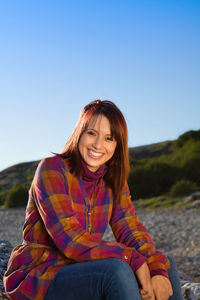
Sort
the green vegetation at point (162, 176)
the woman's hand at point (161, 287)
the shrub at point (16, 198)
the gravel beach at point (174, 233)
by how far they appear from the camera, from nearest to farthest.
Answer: the woman's hand at point (161, 287), the gravel beach at point (174, 233), the green vegetation at point (162, 176), the shrub at point (16, 198)

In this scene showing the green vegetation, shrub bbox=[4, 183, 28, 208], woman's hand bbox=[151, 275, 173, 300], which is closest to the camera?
woman's hand bbox=[151, 275, 173, 300]

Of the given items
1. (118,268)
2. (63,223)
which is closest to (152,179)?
(63,223)

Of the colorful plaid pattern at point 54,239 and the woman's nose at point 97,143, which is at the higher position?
the woman's nose at point 97,143

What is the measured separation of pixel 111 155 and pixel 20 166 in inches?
968

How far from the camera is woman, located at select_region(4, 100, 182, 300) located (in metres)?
2.15

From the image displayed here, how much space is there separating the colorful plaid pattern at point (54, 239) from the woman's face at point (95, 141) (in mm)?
144

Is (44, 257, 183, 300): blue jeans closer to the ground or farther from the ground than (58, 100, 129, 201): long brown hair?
closer to the ground

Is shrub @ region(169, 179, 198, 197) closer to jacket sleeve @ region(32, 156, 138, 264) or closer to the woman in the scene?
the woman

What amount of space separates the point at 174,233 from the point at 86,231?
23.2ft

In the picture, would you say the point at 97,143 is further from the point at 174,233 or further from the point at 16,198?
the point at 16,198

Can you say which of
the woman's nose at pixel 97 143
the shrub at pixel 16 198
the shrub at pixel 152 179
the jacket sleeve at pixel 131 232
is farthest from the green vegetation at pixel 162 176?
the woman's nose at pixel 97 143

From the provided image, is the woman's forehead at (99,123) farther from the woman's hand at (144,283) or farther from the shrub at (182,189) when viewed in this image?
the shrub at (182,189)

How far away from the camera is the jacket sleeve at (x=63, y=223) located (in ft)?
7.30

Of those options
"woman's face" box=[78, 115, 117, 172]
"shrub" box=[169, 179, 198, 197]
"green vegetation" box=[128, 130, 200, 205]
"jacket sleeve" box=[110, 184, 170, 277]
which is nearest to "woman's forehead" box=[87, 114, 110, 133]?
"woman's face" box=[78, 115, 117, 172]
